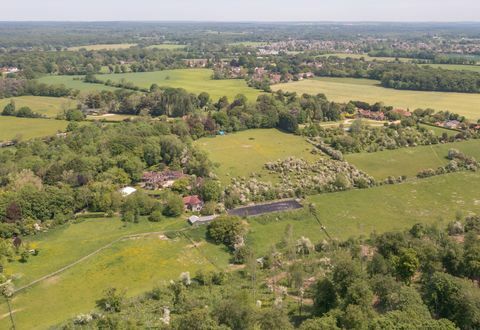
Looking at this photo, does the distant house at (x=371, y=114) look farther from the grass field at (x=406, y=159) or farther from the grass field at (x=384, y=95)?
the grass field at (x=406, y=159)

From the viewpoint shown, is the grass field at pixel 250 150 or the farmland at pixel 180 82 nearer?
the grass field at pixel 250 150

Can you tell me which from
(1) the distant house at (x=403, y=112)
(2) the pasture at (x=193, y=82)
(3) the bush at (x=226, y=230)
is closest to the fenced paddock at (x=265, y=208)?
(3) the bush at (x=226, y=230)

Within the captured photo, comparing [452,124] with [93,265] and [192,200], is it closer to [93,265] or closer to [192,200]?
[192,200]

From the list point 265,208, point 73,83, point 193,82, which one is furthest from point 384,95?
point 73,83

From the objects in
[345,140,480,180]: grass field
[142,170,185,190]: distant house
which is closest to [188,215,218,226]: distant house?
[142,170,185,190]: distant house

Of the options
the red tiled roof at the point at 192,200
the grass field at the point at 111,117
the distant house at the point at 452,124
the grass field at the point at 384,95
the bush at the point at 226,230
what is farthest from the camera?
the grass field at the point at 384,95

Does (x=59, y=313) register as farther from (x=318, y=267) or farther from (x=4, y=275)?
(x=318, y=267)

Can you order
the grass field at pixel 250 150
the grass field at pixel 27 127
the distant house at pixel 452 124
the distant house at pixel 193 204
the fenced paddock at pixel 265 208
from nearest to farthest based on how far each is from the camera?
the fenced paddock at pixel 265 208, the distant house at pixel 193 204, the grass field at pixel 250 150, the grass field at pixel 27 127, the distant house at pixel 452 124

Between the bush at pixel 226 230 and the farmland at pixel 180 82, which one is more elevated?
the farmland at pixel 180 82
